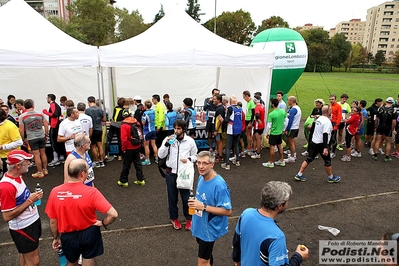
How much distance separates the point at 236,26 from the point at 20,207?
5368 centimetres

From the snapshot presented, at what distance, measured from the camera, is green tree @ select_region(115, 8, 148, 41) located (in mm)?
51406

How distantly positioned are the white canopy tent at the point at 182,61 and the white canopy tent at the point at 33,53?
743mm

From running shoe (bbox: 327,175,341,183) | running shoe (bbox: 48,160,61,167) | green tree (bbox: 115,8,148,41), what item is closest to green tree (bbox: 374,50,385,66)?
green tree (bbox: 115,8,148,41)

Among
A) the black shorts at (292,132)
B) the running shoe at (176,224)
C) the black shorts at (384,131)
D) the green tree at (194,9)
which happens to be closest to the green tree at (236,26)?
the green tree at (194,9)

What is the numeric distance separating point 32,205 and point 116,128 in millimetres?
4411

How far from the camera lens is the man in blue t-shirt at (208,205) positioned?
2.63 metres

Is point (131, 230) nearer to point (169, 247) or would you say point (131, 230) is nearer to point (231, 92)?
point (169, 247)

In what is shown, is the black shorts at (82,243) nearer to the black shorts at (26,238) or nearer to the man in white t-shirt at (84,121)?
the black shorts at (26,238)

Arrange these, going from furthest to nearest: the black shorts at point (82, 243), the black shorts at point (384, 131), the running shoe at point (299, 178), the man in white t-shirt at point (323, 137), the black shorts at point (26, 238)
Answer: the black shorts at point (384, 131) → the running shoe at point (299, 178) → the man in white t-shirt at point (323, 137) → the black shorts at point (26, 238) → the black shorts at point (82, 243)

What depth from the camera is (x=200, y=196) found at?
108 inches

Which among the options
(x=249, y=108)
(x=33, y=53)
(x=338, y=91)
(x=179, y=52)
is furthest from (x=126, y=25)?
(x=249, y=108)

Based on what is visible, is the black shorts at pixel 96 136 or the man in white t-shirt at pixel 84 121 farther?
the black shorts at pixel 96 136

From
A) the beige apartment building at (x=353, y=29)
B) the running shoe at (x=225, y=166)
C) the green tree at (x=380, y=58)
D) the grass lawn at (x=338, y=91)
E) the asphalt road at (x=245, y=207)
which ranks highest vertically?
the beige apartment building at (x=353, y=29)

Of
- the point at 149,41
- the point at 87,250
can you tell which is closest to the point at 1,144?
the point at 87,250
